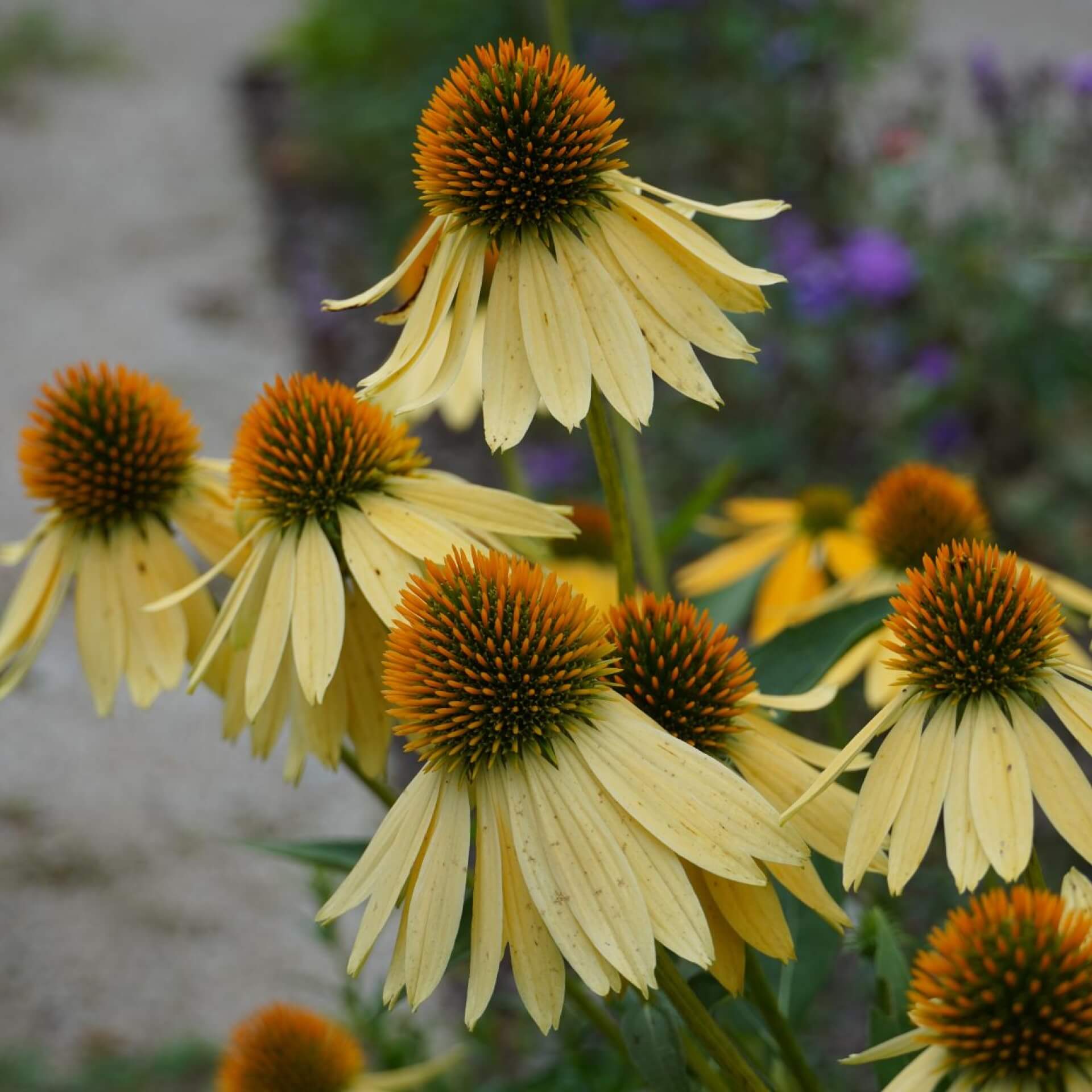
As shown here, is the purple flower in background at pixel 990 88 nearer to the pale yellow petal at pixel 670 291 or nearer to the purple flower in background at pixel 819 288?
the purple flower in background at pixel 819 288

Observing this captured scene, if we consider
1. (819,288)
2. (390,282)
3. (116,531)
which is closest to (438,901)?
(390,282)

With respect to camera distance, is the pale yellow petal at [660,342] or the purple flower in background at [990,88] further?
the purple flower in background at [990,88]

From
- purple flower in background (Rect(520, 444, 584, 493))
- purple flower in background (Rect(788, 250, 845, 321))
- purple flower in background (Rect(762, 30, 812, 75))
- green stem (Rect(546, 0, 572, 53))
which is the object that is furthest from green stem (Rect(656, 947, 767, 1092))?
purple flower in background (Rect(762, 30, 812, 75))

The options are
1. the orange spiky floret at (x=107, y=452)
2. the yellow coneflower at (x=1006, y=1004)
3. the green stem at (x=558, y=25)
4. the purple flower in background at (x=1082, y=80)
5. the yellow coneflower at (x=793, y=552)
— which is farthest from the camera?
the purple flower in background at (x=1082, y=80)

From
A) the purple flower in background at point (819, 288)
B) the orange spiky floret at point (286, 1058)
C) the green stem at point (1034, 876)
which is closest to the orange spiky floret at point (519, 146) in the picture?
the green stem at point (1034, 876)

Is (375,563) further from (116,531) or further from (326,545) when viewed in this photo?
(116,531)

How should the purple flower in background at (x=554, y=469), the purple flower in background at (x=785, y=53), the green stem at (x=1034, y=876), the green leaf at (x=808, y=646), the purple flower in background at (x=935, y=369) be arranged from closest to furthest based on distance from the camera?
the green stem at (x=1034, y=876) < the green leaf at (x=808, y=646) < the purple flower in background at (x=935, y=369) < the purple flower in background at (x=554, y=469) < the purple flower in background at (x=785, y=53)

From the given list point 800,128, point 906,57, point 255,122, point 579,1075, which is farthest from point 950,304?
point 255,122
